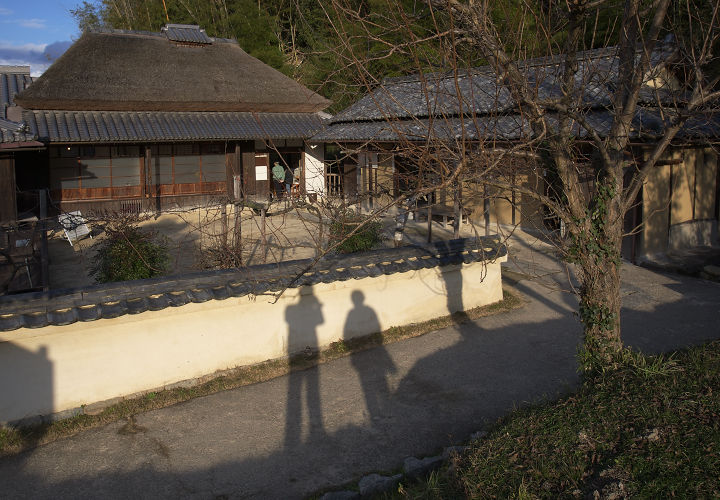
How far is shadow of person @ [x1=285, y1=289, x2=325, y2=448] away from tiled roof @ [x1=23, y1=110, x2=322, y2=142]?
8.51 metres

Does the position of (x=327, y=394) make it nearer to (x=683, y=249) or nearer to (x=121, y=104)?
(x=683, y=249)

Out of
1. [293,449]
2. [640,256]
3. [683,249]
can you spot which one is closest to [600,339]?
[293,449]

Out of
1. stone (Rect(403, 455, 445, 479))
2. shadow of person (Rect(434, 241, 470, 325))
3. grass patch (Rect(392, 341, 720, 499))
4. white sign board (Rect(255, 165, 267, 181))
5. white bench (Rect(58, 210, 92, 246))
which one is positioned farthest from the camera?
white sign board (Rect(255, 165, 267, 181))

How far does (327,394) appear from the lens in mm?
6203

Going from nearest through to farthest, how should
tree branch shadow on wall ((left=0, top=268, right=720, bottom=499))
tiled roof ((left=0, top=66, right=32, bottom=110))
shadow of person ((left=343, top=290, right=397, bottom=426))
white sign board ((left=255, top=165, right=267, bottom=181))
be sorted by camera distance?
tree branch shadow on wall ((left=0, top=268, right=720, bottom=499))
shadow of person ((left=343, top=290, right=397, bottom=426))
tiled roof ((left=0, top=66, right=32, bottom=110))
white sign board ((left=255, top=165, right=267, bottom=181))

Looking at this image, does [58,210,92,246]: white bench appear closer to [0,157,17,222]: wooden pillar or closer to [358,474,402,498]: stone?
[0,157,17,222]: wooden pillar

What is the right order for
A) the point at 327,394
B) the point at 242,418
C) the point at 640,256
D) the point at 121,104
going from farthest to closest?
the point at 121,104 < the point at 640,256 < the point at 327,394 < the point at 242,418

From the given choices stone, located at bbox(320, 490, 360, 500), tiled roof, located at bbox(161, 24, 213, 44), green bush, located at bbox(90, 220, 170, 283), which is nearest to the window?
tiled roof, located at bbox(161, 24, 213, 44)

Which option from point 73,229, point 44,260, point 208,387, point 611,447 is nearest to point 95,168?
point 73,229

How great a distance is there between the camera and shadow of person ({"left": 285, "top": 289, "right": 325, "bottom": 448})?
5.50 metres

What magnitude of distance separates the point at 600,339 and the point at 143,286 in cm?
413

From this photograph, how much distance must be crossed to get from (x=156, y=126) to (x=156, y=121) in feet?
1.02

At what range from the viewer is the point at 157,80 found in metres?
18.2

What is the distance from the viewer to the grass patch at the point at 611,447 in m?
3.33
